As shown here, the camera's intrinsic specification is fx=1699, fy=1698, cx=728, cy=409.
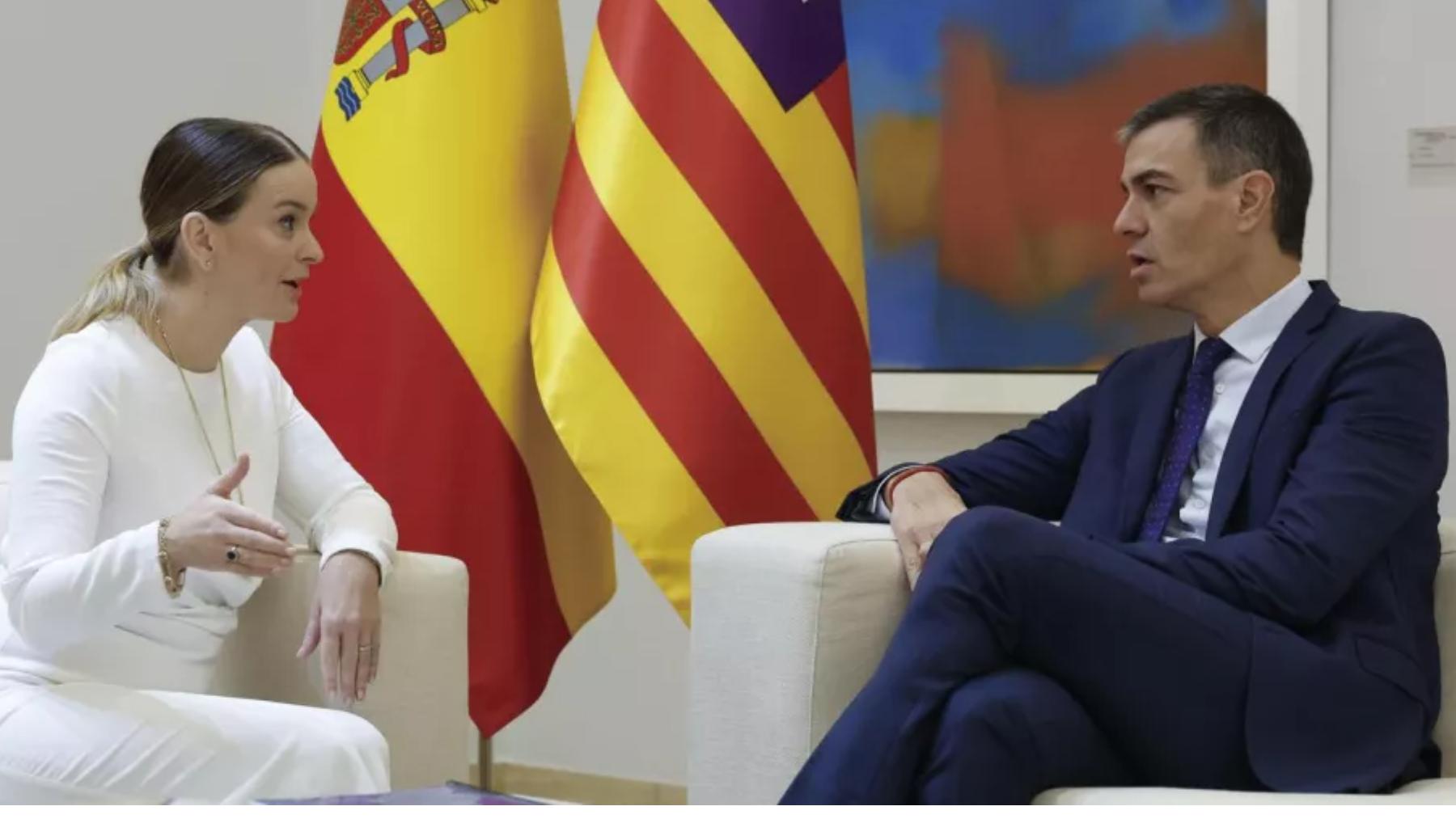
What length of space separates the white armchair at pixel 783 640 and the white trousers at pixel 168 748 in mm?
430

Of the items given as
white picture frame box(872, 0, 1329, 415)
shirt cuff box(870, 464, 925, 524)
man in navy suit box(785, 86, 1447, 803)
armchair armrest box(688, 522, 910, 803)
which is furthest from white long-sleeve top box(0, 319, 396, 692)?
white picture frame box(872, 0, 1329, 415)

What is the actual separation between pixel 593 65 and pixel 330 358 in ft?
2.20

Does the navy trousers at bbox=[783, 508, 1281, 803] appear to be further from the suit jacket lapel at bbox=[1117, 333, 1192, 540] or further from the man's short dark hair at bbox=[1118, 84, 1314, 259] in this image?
the man's short dark hair at bbox=[1118, 84, 1314, 259]

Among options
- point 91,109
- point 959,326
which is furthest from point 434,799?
point 91,109

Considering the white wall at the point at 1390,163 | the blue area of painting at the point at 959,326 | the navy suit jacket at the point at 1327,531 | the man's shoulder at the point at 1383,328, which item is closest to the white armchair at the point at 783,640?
the navy suit jacket at the point at 1327,531

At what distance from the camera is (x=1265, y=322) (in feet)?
7.41

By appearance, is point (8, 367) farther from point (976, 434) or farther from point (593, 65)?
point (976, 434)

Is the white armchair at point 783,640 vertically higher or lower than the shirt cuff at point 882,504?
lower

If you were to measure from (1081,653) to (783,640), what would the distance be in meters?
0.36

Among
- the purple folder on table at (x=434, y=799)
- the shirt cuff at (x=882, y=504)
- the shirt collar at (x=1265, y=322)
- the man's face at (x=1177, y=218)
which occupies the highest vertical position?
the man's face at (x=1177, y=218)

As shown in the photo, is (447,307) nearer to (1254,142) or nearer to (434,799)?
(1254,142)

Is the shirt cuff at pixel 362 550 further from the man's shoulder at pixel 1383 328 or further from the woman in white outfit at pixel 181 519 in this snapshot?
the man's shoulder at pixel 1383 328

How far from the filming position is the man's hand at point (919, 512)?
6.95 feet
